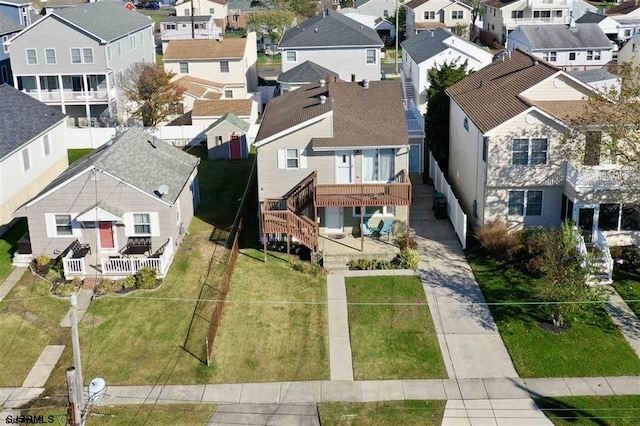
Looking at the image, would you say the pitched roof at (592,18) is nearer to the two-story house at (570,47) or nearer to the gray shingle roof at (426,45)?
the two-story house at (570,47)

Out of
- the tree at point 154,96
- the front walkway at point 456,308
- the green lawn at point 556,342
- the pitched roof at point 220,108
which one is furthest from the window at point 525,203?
the tree at point 154,96

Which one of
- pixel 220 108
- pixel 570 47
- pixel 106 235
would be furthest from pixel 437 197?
pixel 570 47

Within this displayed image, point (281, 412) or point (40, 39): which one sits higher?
point (40, 39)

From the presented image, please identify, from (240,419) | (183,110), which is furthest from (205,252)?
(183,110)

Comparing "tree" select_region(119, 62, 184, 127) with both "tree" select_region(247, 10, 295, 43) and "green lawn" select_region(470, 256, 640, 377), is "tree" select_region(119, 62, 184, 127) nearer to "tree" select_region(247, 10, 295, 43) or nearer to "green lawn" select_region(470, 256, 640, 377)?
"green lawn" select_region(470, 256, 640, 377)

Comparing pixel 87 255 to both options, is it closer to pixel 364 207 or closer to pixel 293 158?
pixel 293 158

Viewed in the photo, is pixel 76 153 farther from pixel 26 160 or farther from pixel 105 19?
pixel 105 19

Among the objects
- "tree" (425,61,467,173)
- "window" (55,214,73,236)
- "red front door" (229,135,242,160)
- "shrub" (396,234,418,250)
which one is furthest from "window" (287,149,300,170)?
"red front door" (229,135,242,160)
